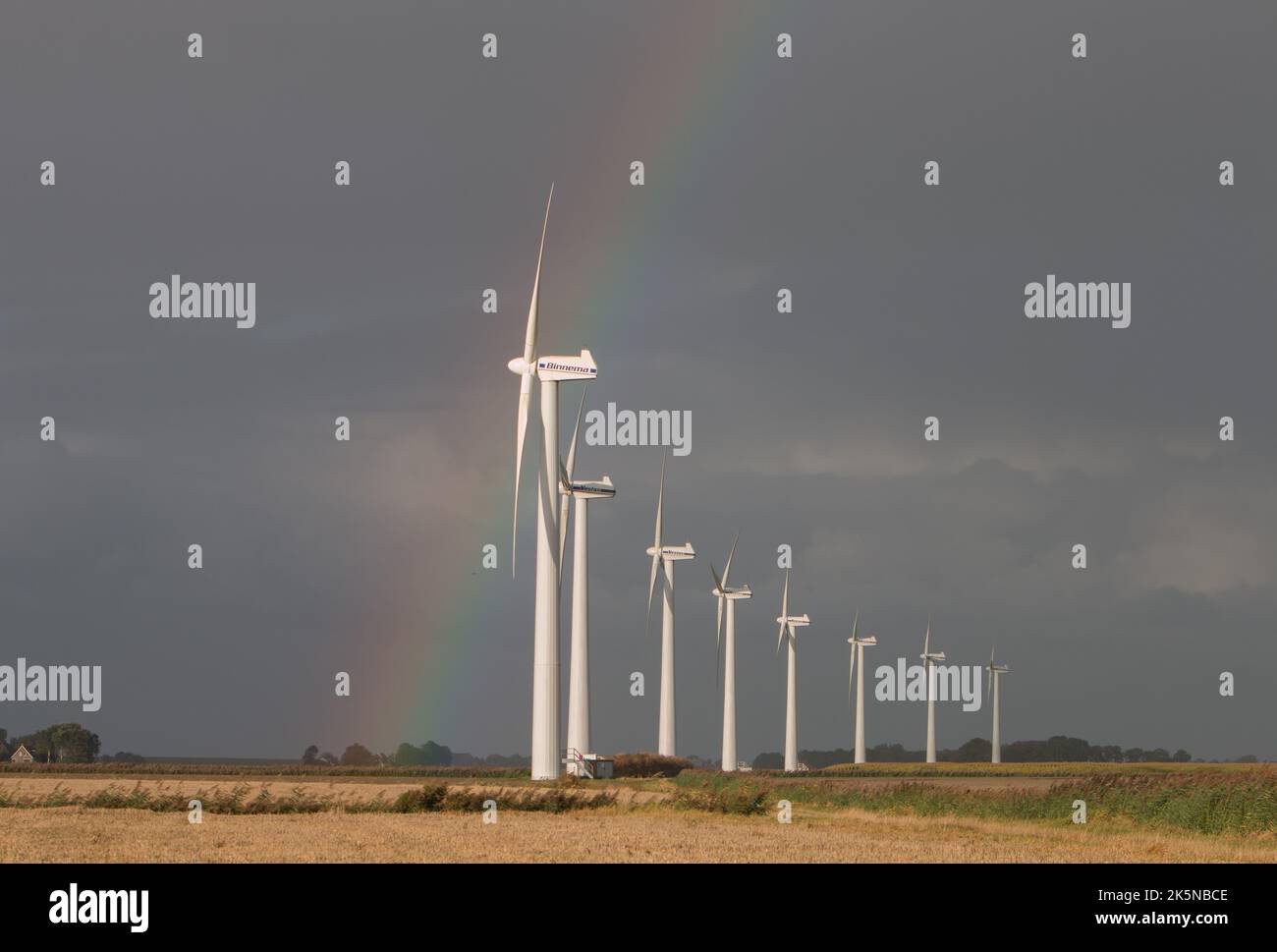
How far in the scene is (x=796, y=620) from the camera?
194m

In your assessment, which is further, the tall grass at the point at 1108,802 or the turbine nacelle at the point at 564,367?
the turbine nacelle at the point at 564,367

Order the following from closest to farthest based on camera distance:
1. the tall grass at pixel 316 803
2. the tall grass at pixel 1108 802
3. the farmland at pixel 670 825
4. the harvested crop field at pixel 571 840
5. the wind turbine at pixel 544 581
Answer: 1. the harvested crop field at pixel 571 840
2. the farmland at pixel 670 825
3. the tall grass at pixel 1108 802
4. the tall grass at pixel 316 803
5. the wind turbine at pixel 544 581

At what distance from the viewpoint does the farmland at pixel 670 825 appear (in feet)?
130

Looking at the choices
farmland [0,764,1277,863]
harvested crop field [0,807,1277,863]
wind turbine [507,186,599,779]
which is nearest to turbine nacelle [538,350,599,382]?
wind turbine [507,186,599,779]

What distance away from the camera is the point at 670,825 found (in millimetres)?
54406

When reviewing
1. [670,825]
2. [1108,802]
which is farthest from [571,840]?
[1108,802]

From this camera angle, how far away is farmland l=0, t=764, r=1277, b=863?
130 feet

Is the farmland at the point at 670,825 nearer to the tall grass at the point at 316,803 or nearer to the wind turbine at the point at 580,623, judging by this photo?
the tall grass at the point at 316,803

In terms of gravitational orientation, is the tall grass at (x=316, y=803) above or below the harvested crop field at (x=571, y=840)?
below

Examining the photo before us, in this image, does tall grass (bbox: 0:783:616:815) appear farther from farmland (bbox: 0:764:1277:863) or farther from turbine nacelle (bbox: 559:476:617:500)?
turbine nacelle (bbox: 559:476:617:500)

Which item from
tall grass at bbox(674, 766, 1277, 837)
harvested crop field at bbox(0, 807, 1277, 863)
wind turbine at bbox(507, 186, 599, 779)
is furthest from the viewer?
wind turbine at bbox(507, 186, 599, 779)

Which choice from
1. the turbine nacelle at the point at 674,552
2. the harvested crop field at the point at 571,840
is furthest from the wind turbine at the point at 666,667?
the harvested crop field at the point at 571,840
